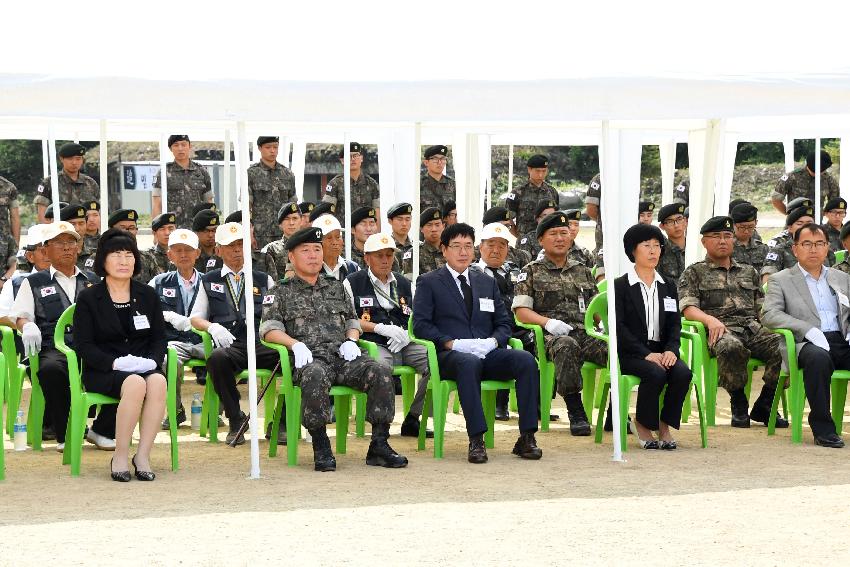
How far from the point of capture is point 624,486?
6168 mm

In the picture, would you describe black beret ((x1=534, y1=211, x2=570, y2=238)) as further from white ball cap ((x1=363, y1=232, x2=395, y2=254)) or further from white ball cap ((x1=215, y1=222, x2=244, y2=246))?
white ball cap ((x1=215, y1=222, x2=244, y2=246))

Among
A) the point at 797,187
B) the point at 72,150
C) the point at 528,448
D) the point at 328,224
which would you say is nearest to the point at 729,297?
the point at 528,448

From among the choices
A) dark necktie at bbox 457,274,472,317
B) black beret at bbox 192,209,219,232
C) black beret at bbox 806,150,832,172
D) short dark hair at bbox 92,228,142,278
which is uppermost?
black beret at bbox 806,150,832,172

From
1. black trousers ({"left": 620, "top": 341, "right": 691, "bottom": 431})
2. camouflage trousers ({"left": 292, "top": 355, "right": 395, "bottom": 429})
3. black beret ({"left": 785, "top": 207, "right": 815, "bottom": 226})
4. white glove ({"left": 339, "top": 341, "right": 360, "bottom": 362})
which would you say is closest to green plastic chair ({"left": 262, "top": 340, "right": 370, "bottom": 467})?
camouflage trousers ({"left": 292, "top": 355, "right": 395, "bottom": 429})

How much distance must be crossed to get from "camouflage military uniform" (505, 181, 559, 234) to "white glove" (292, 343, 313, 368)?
5519 mm

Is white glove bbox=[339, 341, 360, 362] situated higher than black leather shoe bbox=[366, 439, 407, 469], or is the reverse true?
white glove bbox=[339, 341, 360, 362]

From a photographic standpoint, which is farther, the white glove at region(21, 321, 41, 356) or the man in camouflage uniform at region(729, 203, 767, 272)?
the man in camouflage uniform at region(729, 203, 767, 272)

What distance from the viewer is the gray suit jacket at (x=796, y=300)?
7676 millimetres

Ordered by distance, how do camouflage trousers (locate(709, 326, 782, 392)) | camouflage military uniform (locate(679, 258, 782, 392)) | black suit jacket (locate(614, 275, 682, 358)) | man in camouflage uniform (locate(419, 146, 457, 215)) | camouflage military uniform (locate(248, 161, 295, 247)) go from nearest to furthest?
black suit jacket (locate(614, 275, 682, 358)) < camouflage trousers (locate(709, 326, 782, 392)) < camouflage military uniform (locate(679, 258, 782, 392)) < camouflage military uniform (locate(248, 161, 295, 247)) < man in camouflage uniform (locate(419, 146, 457, 215))

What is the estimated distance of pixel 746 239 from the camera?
33.5 ft

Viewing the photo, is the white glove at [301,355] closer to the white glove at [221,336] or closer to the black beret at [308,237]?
the black beret at [308,237]

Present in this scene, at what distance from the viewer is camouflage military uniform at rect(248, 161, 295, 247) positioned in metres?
11.2

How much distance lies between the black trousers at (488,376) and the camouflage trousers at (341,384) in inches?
14.8

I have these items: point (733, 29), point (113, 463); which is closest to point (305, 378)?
point (113, 463)
